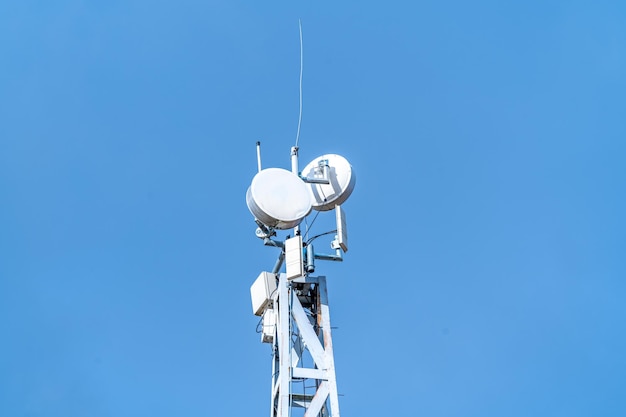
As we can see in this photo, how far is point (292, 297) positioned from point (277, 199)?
177cm

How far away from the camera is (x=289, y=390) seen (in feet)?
44.5

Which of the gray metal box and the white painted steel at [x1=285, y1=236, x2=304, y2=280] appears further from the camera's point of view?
the gray metal box

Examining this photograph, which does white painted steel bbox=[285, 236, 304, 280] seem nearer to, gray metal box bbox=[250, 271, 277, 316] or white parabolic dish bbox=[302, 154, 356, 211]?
gray metal box bbox=[250, 271, 277, 316]

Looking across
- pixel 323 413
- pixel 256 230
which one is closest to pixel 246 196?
pixel 256 230

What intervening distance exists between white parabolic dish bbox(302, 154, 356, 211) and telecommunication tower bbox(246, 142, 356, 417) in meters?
0.28

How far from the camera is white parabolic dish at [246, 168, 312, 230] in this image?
14.6m

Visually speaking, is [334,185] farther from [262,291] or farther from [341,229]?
[262,291]

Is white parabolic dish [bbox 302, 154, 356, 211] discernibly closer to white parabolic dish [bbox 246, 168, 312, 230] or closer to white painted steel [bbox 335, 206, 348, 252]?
white painted steel [bbox 335, 206, 348, 252]

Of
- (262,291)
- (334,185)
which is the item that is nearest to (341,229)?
(334,185)

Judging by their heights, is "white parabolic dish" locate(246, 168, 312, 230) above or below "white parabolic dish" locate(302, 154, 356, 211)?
below

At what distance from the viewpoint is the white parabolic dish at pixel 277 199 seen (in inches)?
575

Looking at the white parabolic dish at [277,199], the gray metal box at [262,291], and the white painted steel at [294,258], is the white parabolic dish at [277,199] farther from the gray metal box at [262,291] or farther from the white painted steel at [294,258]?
the gray metal box at [262,291]

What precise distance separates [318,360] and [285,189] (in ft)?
10.2

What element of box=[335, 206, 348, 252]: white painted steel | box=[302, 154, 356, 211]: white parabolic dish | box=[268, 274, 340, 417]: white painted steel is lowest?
box=[268, 274, 340, 417]: white painted steel
